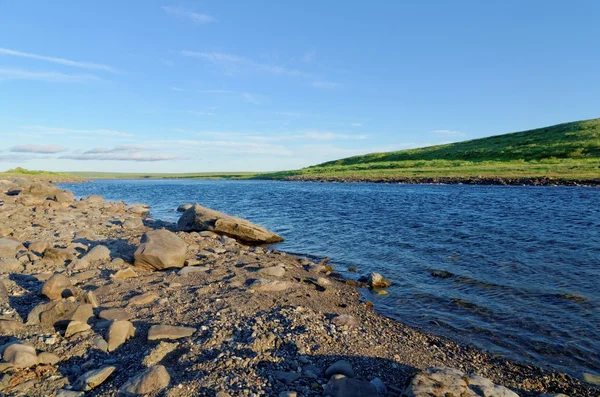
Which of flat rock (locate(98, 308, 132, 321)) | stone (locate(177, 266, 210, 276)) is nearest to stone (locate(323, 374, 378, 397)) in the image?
flat rock (locate(98, 308, 132, 321))

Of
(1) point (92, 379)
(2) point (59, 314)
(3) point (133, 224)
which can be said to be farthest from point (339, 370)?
(3) point (133, 224)

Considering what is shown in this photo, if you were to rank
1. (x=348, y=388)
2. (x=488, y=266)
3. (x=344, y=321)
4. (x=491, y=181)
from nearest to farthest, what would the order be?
(x=348, y=388), (x=344, y=321), (x=488, y=266), (x=491, y=181)

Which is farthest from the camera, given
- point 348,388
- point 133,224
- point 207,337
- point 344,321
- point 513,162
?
point 513,162

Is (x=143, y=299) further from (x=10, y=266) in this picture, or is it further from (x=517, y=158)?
(x=517, y=158)

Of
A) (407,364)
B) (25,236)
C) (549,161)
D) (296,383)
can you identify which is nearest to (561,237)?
A: (407,364)

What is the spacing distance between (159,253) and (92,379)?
26.8 ft

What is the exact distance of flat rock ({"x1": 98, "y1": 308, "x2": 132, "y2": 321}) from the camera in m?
8.91

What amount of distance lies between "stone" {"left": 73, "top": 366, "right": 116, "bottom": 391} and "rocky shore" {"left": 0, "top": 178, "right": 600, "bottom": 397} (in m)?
0.02

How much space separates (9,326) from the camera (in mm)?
8055

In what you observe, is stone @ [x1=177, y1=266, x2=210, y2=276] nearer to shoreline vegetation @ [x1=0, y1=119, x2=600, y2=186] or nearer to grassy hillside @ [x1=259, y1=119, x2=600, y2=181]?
shoreline vegetation @ [x1=0, y1=119, x2=600, y2=186]

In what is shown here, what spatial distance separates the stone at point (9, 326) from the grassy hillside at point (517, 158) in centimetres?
6092

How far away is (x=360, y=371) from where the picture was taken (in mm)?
6848

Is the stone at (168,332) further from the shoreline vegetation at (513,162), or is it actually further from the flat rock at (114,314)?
the shoreline vegetation at (513,162)

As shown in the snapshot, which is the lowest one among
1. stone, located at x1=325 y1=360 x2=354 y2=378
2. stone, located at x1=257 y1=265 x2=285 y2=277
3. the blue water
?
the blue water
